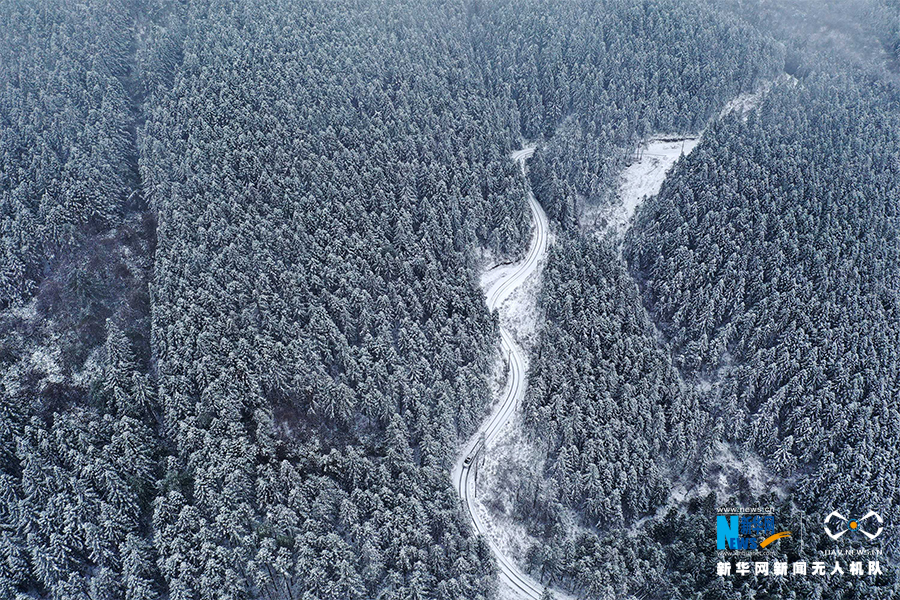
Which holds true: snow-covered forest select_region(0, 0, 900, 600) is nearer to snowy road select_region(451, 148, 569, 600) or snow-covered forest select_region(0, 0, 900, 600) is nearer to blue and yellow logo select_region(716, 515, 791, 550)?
blue and yellow logo select_region(716, 515, 791, 550)

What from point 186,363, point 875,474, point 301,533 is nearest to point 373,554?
point 301,533

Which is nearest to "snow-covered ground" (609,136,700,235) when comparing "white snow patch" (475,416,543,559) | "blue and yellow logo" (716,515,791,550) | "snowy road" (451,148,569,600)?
"snowy road" (451,148,569,600)

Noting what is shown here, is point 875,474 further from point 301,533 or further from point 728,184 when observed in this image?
point 301,533

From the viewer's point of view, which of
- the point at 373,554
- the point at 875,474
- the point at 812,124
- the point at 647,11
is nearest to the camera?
the point at 373,554

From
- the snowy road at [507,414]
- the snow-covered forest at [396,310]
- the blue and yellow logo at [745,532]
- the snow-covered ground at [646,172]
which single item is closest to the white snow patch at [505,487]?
the snow-covered forest at [396,310]

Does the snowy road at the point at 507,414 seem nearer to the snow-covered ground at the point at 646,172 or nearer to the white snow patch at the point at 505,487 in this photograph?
the white snow patch at the point at 505,487

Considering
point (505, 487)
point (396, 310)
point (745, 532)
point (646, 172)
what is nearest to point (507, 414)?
point (505, 487)

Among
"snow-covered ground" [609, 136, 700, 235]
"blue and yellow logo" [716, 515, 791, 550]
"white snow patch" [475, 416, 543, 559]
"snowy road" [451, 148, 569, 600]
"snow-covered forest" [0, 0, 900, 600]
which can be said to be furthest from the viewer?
"snow-covered ground" [609, 136, 700, 235]
